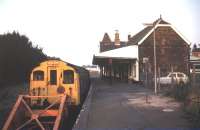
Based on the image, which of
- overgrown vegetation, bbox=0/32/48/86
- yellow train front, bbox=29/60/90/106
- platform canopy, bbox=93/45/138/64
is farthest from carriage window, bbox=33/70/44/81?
platform canopy, bbox=93/45/138/64

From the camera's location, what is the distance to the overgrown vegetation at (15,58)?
39.6 meters

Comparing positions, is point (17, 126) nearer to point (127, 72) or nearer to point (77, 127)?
point (77, 127)

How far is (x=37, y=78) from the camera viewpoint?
16.8 m

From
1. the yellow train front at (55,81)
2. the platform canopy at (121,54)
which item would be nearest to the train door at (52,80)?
the yellow train front at (55,81)

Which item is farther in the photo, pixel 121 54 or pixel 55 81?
pixel 121 54

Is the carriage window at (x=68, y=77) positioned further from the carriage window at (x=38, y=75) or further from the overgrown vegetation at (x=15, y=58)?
the overgrown vegetation at (x=15, y=58)

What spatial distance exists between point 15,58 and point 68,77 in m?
26.5

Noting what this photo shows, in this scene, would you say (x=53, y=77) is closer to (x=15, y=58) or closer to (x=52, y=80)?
(x=52, y=80)

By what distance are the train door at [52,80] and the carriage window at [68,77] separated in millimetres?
404

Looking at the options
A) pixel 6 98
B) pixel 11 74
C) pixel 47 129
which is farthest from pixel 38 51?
pixel 47 129

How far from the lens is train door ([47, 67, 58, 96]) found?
16.6 m

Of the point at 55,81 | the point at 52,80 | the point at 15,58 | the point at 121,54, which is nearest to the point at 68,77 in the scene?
the point at 55,81

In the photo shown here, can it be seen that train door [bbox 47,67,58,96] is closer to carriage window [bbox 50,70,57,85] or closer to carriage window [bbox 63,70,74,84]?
carriage window [bbox 50,70,57,85]

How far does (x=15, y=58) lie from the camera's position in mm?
41875
